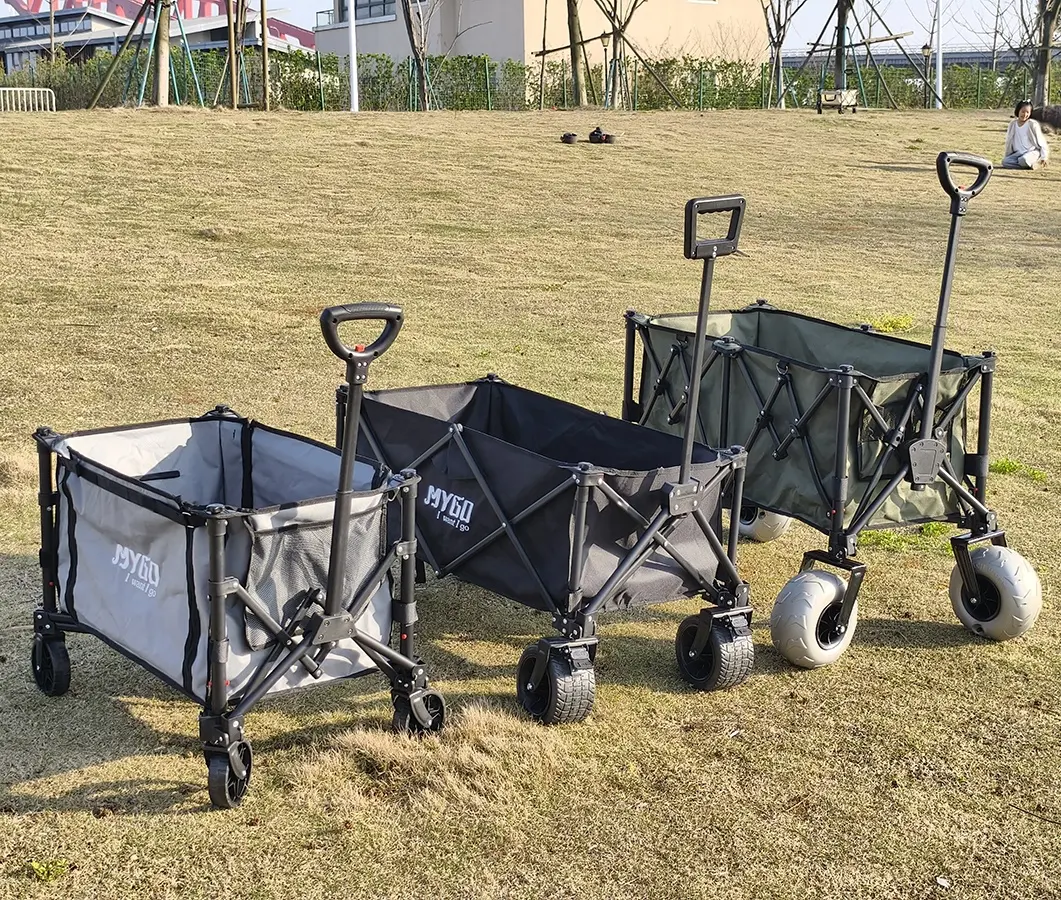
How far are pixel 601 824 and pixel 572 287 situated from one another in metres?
11.0

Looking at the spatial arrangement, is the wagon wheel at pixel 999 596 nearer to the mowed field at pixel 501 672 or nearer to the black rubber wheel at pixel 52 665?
the mowed field at pixel 501 672

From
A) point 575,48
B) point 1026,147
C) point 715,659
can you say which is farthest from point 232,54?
point 715,659

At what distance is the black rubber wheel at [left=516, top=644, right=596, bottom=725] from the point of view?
4.87m

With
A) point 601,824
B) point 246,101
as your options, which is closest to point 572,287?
point 601,824

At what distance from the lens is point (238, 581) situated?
4.18 m

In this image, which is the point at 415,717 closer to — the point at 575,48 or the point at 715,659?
the point at 715,659

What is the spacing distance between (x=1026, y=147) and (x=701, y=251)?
846 inches

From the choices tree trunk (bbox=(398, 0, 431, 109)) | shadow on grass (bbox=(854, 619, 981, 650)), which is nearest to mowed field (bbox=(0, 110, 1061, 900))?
shadow on grass (bbox=(854, 619, 981, 650))

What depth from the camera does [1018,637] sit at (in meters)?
5.92

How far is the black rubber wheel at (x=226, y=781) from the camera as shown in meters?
4.22

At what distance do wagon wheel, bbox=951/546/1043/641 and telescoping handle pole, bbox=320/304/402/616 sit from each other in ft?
9.83

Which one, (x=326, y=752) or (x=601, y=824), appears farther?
(x=326, y=752)

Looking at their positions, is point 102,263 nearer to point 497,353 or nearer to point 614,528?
point 497,353

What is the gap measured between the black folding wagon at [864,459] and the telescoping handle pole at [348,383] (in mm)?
1723
